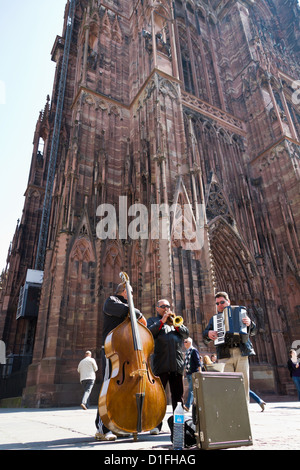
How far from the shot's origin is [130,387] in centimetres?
284

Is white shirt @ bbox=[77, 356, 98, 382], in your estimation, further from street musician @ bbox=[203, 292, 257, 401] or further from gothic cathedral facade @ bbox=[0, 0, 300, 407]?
street musician @ bbox=[203, 292, 257, 401]

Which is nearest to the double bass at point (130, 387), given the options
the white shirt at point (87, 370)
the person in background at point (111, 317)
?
the person in background at point (111, 317)

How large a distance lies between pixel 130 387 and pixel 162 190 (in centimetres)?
919

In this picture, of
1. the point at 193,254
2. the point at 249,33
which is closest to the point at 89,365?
the point at 193,254

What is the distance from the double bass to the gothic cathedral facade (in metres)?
6.60

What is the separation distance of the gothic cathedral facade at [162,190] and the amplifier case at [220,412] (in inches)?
278

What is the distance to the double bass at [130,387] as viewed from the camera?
2.70 metres

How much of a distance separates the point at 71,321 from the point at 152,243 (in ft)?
11.9

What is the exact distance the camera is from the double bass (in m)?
2.70

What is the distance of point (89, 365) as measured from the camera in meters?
7.39

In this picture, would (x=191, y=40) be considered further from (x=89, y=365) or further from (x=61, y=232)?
(x=89, y=365)

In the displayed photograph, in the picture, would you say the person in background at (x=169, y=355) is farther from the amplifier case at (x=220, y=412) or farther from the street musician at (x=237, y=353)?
the amplifier case at (x=220, y=412)

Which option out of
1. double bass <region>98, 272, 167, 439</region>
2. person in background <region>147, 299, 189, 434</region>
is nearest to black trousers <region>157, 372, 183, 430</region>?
person in background <region>147, 299, 189, 434</region>

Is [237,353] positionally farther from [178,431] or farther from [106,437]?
[106,437]
